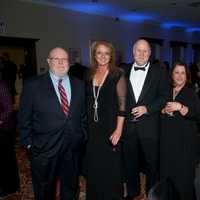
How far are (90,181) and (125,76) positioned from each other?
97cm

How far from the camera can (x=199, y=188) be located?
5.27 feet

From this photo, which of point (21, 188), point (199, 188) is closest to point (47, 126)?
point (199, 188)

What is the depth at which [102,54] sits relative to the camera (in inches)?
96.0

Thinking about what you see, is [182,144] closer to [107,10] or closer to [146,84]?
[146,84]

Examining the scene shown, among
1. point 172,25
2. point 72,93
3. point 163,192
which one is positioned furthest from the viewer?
point 172,25

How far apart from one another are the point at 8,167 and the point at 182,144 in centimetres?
177

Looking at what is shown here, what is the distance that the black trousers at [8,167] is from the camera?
9.75 feet

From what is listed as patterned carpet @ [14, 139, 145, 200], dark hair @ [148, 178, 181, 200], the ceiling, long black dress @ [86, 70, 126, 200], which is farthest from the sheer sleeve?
the ceiling

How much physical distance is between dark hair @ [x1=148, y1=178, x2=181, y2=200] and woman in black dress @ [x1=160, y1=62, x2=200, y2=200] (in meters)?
1.23

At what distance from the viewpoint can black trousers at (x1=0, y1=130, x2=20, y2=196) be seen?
2971 millimetres

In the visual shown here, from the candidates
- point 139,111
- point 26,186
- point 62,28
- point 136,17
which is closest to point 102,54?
point 139,111

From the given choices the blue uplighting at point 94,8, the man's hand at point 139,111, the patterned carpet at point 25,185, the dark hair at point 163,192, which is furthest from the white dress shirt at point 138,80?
the blue uplighting at point 94,8

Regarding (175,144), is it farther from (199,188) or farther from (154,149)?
(199,188)

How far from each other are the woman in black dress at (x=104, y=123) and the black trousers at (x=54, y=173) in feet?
0.60
